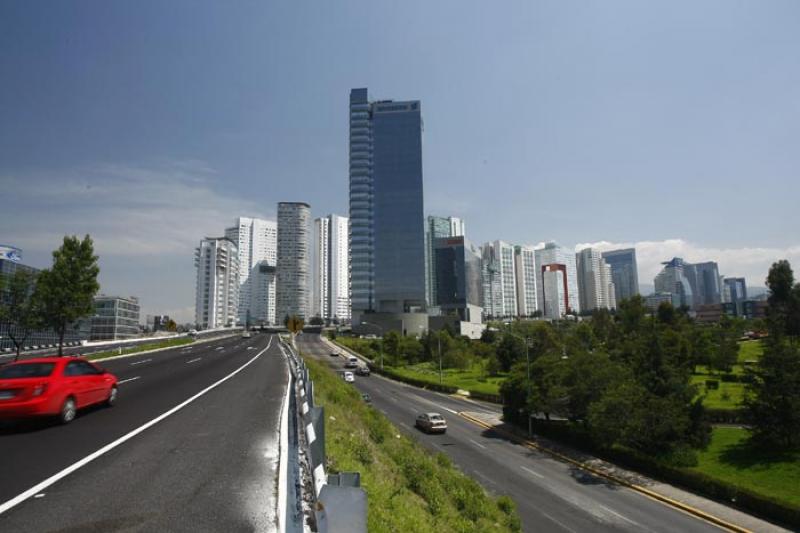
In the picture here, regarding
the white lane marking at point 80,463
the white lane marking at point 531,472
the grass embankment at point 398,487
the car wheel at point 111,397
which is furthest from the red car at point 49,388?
the white lane marking at point 531,472

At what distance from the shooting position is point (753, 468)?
28547 mm

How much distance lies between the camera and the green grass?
25141 mm

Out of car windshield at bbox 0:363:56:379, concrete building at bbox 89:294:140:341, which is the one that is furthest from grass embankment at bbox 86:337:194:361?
concrete building at bbox 89:294:140:341

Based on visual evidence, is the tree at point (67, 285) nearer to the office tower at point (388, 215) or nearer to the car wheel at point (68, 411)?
the car wheel at point (68, 411)

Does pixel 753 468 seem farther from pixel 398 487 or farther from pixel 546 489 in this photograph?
pixel 398 487

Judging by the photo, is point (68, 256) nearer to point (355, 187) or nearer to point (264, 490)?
point (264, 490)

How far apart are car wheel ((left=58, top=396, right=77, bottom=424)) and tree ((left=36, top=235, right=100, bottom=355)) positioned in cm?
2402

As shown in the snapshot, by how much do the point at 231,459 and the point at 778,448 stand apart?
36455 mm

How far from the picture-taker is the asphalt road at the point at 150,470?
5.57 metres

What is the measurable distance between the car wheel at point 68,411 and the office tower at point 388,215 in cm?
14518

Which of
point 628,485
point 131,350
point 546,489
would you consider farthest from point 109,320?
point 628,485

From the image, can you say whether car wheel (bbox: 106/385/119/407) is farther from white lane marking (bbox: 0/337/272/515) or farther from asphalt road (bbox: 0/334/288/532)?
white lane marking (bbox: 0/337/272/515)

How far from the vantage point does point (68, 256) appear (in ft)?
102

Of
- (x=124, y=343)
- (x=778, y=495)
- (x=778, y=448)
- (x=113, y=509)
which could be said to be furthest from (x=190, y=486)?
(x=124, y=343)
